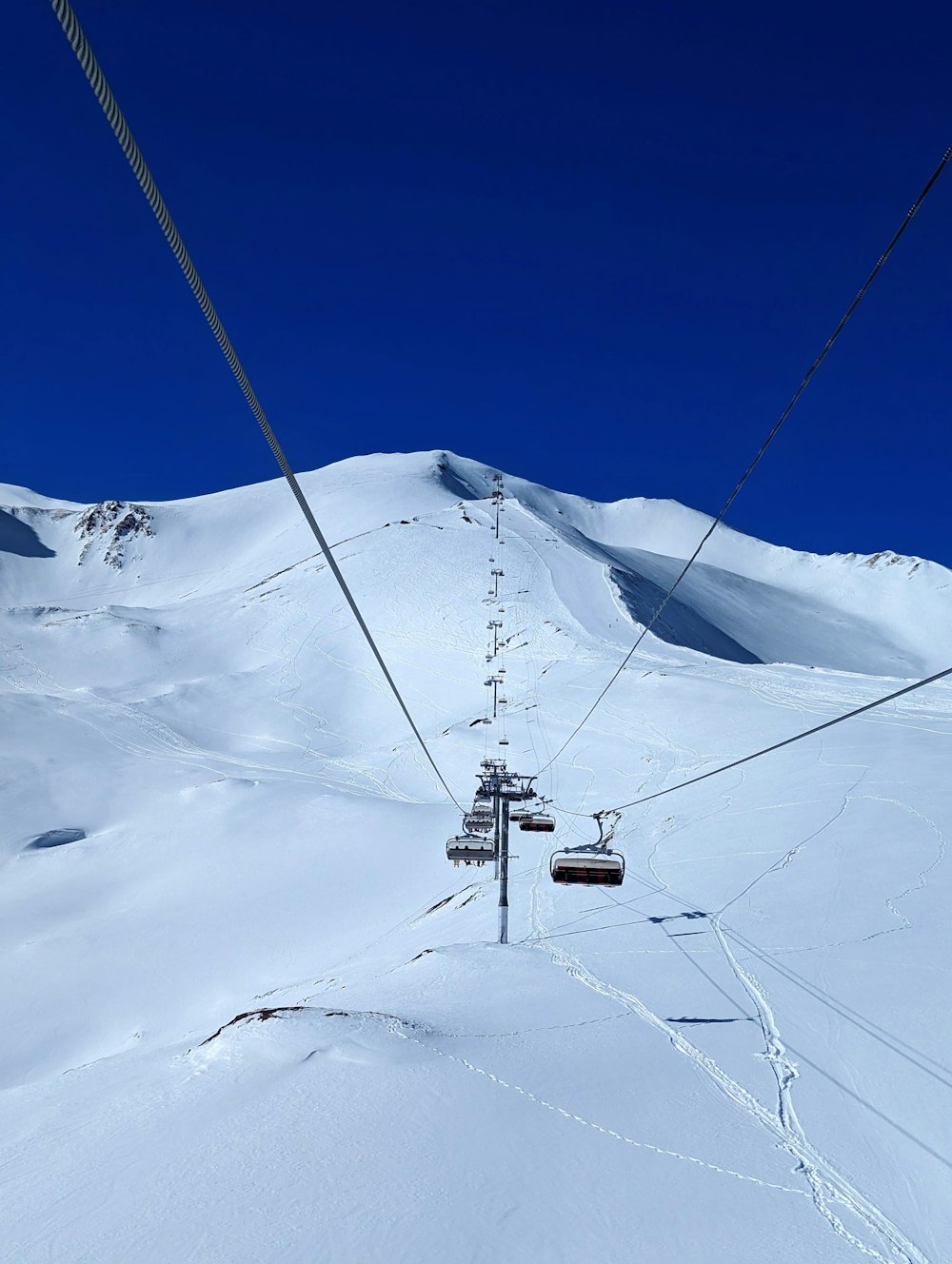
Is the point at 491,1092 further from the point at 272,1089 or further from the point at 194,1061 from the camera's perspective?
the point at 194,1061

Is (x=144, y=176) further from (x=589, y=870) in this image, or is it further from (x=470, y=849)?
(x=470, y=849)

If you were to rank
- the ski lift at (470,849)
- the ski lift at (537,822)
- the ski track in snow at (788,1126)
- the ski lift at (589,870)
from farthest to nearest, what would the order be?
the ski lift at (537,822), the ski lift at (470,849), the ski lift at (589,870), the ski track in snow at (788,1126)

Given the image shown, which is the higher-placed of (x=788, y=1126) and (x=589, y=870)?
(x=589, y=870)

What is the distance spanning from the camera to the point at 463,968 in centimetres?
1281

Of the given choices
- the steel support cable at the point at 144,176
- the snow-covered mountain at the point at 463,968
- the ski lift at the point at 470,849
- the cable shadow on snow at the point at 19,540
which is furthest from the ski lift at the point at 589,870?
the cable shadow on snow at the point at 19,540

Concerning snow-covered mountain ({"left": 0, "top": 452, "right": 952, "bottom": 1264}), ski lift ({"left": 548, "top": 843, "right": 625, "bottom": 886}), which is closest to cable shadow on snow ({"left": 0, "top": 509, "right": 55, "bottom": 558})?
snow-covered mountain ({"left": 0, "top": 452, "right": 952, "bottom": 1264})

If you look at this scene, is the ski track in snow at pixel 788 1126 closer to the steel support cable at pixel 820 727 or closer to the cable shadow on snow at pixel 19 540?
the steel support cable at pixel 820 727

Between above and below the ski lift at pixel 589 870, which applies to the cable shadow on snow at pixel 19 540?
above

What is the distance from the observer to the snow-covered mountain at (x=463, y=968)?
6375mm

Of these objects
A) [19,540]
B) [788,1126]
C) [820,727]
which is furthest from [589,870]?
[19,540]

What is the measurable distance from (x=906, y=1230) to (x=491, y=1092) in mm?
3436

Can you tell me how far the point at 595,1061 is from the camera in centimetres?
902

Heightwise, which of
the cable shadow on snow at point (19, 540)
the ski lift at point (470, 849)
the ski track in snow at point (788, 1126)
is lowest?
the ski track in snow at point (788, 1126)

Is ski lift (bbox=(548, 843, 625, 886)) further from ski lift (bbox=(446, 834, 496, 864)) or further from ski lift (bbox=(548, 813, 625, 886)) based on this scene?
ski lift (bbox=(446, 834, 496, 864))
